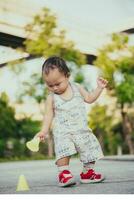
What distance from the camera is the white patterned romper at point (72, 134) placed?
164 centimetres

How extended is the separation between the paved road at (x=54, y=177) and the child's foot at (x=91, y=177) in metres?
0.02

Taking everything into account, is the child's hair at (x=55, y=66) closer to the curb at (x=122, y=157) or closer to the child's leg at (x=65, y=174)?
the child's leg at (x=65, y=174)

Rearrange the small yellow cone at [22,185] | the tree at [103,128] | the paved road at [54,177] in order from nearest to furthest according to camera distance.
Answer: the paved road at [54,177]
the small yellow cone at [22,185]
the tree at [103,128]

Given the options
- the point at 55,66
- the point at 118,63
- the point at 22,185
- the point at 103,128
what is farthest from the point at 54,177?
the point at 118,63

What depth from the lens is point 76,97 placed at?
1706 mm

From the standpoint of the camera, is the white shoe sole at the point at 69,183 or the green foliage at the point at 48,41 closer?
the white shoe sole at the point at 69,183

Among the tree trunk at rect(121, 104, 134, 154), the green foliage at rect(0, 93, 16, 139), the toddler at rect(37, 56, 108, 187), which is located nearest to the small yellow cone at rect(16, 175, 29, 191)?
the toddler at rect(37, 56, 108, 187)

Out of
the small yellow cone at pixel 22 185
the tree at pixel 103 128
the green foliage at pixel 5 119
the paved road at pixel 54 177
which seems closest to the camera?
the paved road at pixel 54 177

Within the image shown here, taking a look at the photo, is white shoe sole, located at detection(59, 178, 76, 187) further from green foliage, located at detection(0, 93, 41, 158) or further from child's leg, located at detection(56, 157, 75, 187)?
green foliage, located at detection(0, 93, 41, 158)

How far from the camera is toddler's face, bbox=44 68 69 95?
5.43 ft

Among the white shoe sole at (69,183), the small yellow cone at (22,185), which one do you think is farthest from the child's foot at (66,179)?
the small yellow cone at (22,185)

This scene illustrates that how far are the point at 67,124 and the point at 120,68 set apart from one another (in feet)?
1.34

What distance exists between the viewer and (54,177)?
1787mm

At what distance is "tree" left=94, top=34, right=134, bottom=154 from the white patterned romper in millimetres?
273
